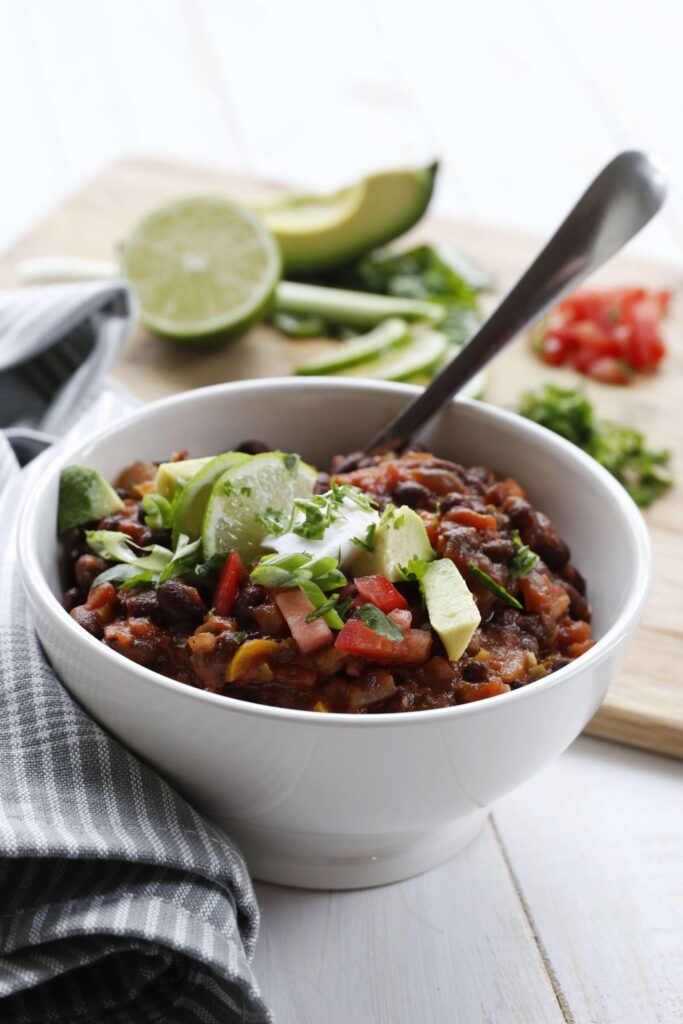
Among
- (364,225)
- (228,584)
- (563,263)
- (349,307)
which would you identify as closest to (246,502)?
(228,584)

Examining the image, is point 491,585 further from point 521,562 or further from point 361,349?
point 361,349

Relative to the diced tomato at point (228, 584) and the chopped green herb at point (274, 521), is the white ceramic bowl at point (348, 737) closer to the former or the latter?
the diced tomato at point (228, 584)

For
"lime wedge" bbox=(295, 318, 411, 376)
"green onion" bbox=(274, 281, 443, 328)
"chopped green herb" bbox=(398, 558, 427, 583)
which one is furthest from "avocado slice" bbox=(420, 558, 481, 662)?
"green onion" bbox=(274, 281, 443, 328)

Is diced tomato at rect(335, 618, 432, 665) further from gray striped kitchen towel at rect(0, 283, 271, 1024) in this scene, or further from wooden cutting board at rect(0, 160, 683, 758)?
wooden cutting board at rect(0, 160, 683, 758)

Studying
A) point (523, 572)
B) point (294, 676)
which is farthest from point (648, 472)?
point (294, 676)

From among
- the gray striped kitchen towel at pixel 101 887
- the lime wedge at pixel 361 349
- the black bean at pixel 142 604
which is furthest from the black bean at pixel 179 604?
the lime wedge at pixel 361 349

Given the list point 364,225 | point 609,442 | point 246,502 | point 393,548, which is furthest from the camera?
point 364,225

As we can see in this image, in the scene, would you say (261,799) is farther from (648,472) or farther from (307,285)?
(307,285)
